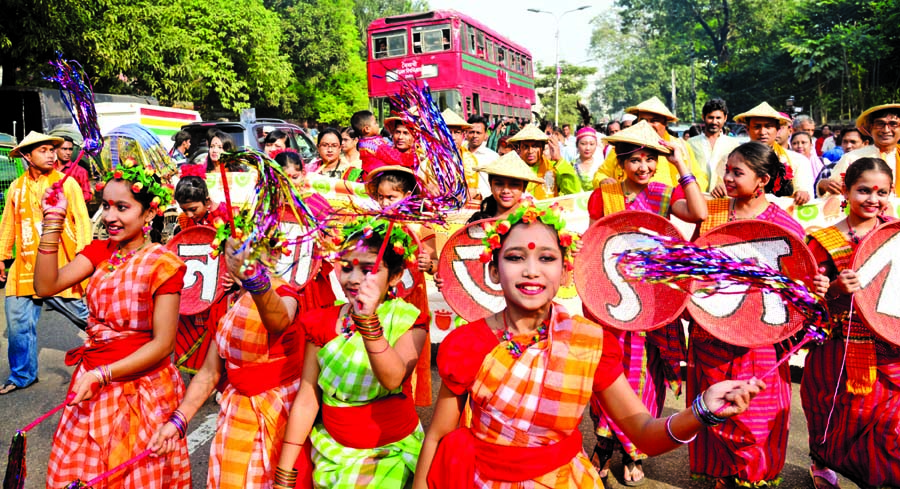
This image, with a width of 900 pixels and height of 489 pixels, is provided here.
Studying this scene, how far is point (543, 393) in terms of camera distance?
83.3 inches

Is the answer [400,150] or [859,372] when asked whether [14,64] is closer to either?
[400,150]

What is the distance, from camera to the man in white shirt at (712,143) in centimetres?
589

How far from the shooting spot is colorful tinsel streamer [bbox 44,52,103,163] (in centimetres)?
379

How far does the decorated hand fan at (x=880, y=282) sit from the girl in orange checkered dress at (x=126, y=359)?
3.07m

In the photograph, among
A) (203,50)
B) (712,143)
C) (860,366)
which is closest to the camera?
(860,366)

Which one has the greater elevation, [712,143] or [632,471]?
[712,143]

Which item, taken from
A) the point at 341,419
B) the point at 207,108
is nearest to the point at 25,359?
the point at 341,419

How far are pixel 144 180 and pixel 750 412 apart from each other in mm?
3109

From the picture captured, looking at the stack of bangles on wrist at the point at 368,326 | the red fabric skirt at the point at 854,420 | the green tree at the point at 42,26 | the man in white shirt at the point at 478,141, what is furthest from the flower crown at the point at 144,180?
the green tree at the point at 42,26

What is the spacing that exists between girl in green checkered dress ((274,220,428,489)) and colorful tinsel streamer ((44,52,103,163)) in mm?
2044

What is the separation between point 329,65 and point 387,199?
110ft

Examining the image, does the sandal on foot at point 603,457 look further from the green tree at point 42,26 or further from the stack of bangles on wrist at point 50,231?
the green tree at point 42,26

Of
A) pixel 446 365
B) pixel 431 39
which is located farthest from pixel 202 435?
pixel 431 39

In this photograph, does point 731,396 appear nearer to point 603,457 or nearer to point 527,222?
point 527,222
